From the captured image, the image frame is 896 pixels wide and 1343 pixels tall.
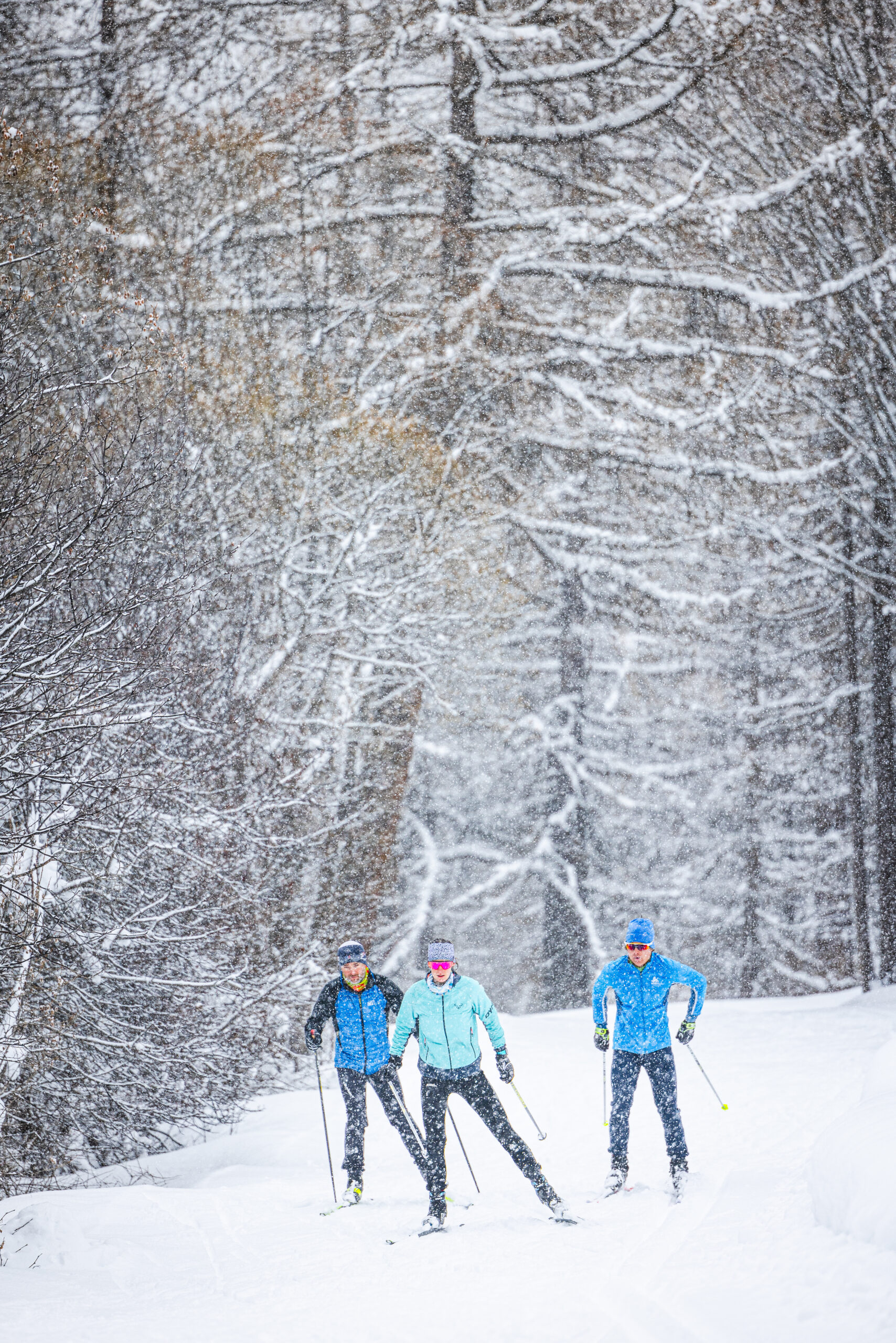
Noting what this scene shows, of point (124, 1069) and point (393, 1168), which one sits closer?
point (393, 1168)

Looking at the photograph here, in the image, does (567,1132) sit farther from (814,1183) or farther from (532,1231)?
(814,1183)

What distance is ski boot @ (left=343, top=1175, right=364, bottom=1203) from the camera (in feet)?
23.8

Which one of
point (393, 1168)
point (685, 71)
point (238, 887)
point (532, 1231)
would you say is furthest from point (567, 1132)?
point (685, 71)

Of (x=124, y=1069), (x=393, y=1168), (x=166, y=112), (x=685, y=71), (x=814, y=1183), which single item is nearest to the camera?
(x=814, y=1183)

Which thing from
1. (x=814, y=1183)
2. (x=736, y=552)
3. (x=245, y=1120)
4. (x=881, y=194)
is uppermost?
(x=881, y=194)

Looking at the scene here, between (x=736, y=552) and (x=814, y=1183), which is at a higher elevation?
(x=736, y=552)

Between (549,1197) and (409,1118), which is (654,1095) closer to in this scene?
(549,1197)

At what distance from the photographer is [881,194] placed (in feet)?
57.0

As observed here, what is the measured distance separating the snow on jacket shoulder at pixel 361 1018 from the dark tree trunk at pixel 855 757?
43.3 feet

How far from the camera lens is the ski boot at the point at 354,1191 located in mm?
7262

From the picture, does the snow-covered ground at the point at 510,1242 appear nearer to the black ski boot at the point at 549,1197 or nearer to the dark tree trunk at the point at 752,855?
the black ski boot at the point at 549,1197

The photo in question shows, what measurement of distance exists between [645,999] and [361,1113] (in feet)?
6.64

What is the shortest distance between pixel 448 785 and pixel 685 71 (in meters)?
15.5

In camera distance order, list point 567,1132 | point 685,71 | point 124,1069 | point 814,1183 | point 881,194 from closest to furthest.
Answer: point 814,1183 < point 567,1132 < point 124,1069 < point 881,194 < point 685,71
